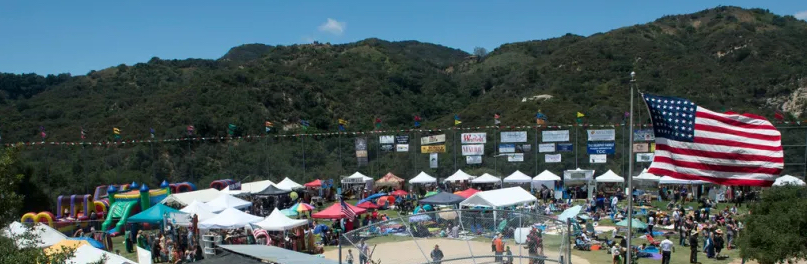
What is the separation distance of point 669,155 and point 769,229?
5182 millimetres

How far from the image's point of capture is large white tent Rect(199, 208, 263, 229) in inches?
869

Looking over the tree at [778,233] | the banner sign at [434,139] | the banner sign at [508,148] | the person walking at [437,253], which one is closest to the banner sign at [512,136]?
the banner sign at [508,148]

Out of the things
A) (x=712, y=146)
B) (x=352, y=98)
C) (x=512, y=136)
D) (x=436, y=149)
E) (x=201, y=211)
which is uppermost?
(x=352, y=98)

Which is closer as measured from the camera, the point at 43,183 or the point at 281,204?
the point at 281,204

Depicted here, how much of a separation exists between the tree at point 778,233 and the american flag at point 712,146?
394cm

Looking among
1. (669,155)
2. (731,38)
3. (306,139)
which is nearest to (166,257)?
(669,155)

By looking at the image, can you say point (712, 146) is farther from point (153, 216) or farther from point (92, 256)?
point (153, 216)

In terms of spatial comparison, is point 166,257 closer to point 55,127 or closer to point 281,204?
point 281,204

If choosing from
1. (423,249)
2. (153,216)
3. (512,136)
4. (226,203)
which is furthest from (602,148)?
(423,249)

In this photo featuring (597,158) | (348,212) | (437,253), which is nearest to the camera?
(437,253)

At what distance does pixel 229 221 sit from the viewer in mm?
22266

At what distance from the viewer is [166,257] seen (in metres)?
21.5

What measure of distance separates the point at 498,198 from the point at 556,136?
47.8ft

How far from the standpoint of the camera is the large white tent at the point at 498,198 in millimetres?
25562
